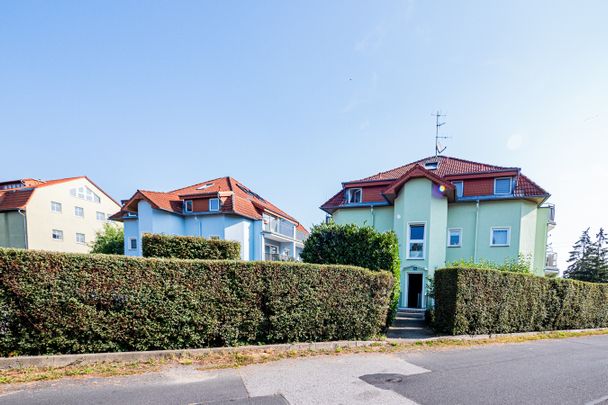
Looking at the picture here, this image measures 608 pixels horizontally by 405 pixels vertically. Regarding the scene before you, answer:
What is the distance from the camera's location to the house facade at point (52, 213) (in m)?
29.2

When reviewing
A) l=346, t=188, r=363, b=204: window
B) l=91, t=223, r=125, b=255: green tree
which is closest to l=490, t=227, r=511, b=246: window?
l=346, t=188, r=363, b=204: window

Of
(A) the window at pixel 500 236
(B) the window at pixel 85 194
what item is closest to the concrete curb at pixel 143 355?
(A) the window at pixel 500 236

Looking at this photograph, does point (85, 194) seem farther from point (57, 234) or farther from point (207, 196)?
point (207, 196)

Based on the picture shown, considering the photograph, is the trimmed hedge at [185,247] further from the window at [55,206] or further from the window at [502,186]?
the window at [55,206]

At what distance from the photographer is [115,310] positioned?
5598 millimetres

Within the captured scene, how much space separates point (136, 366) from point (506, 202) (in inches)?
706

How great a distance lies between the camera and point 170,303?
5.98 metres

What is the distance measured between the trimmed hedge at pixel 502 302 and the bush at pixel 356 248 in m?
1.62

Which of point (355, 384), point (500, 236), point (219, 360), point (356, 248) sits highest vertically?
point (356, 248)

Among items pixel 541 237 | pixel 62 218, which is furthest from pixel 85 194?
pixel 541 237

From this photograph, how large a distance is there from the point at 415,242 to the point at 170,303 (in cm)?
1335

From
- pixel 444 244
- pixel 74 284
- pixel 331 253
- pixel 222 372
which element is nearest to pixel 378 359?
pixel 222 372

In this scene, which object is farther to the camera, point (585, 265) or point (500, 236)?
point (585, 265)

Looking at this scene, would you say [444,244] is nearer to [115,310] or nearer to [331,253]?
[331,253]
